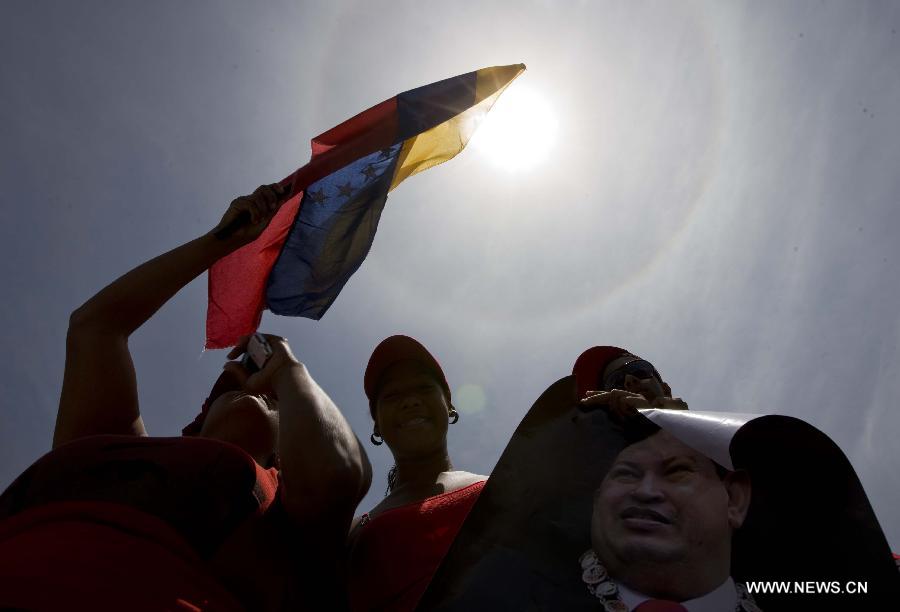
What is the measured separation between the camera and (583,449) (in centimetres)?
174

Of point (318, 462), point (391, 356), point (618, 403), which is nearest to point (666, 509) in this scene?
point (618, 403)


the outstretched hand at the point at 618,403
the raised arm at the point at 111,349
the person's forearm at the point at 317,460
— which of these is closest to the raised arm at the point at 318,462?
the person's forearm at the point at 317,460

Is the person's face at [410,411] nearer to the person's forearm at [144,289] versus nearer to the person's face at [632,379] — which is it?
the person's face at [632,379]

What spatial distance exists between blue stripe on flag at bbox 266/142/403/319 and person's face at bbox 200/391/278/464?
1.09 meters

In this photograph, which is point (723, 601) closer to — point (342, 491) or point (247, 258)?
point (342, 491)

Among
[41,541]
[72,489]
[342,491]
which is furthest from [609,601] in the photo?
[72,489]

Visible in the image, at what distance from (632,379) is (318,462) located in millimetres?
1808

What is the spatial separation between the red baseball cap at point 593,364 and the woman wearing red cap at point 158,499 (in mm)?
1662

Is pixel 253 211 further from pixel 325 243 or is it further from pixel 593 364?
pixel 593 364

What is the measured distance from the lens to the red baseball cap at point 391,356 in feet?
10.3

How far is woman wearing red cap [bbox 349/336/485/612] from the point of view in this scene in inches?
80.9

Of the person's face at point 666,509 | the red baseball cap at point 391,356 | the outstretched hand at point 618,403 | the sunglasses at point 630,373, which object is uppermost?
the red baseball cap at point 391,356

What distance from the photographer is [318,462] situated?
174 cm

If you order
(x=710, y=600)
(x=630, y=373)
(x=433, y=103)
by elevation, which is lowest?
(x=710, y=600)
